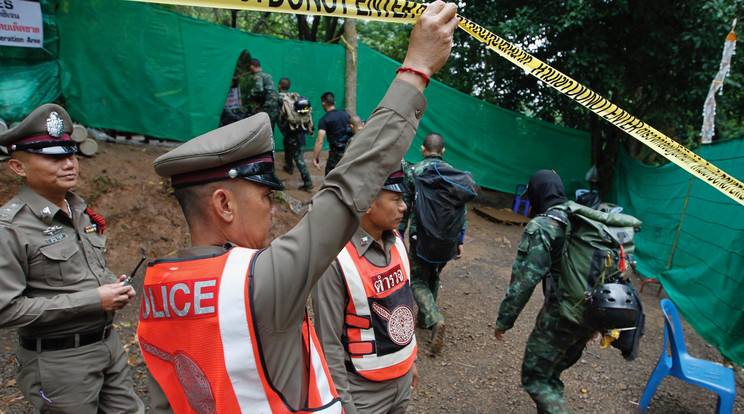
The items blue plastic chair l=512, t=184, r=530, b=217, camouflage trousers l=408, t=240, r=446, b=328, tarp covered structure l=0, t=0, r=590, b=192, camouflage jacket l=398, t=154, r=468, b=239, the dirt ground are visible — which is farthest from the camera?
blue plastic chair l=512, t=184, r=530, b=217

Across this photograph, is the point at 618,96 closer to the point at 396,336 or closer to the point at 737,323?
the point at 737,323

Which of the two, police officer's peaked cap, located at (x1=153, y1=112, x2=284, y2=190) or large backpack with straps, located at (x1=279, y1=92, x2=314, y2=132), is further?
large backpack with straps, located at (x1=279, y1=92, x2=314, y2=132)

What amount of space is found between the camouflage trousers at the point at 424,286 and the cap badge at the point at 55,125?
10.6ft

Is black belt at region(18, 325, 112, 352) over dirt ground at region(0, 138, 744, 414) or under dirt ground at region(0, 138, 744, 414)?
over

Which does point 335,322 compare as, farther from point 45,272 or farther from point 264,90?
point 264,90

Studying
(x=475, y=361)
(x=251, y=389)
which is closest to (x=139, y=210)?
(x=475, y=361)

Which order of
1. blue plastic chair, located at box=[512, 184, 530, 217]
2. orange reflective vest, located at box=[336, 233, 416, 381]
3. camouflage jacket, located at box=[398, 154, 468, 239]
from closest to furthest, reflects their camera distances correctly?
1. orange reflective vest, located at box=[336, 233, 416, 381]
2. camouflage jacket, located at box=[398, 154, 468, 239]
3. blue plastic chair, located at box=[512, 184, 530, 217]

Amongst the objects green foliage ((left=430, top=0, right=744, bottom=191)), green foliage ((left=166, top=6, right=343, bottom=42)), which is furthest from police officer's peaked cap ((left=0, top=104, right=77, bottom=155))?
green foliage ((left=166, top=6, right=343, bottom=42))

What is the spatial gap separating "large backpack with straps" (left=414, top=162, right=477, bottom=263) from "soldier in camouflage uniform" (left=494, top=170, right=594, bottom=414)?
1.25 metres

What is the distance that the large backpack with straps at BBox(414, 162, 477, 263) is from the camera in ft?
13.7

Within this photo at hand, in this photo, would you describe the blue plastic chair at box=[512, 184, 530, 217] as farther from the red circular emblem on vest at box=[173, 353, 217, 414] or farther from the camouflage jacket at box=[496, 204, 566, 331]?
the red circular emblem on vest at box=[173, 353, 217, 414]

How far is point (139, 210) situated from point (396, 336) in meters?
4.64

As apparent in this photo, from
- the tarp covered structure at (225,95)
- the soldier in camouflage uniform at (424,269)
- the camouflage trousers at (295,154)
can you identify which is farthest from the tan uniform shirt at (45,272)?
the camouflage trousers at (295,154)

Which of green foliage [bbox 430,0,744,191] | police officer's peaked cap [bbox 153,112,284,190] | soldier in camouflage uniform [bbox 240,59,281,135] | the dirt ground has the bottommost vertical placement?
the dirt ground
